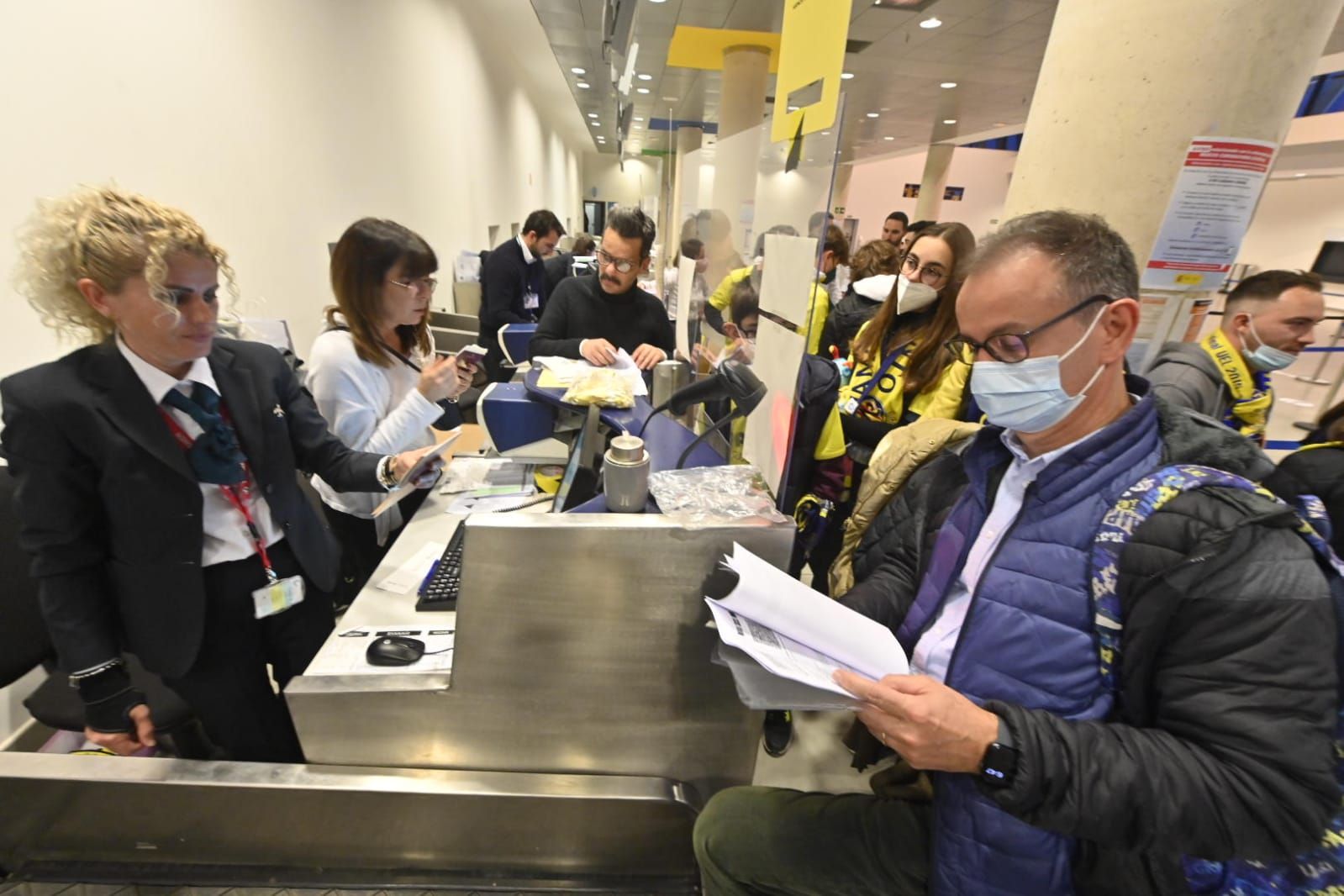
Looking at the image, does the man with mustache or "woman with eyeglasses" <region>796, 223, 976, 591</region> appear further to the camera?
the man with mustache

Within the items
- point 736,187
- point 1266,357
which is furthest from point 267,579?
point 1266,357

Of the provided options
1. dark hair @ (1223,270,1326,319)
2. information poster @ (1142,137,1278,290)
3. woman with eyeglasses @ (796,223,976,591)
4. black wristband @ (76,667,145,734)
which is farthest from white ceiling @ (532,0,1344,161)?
black wristband @ (76,667,145,734)

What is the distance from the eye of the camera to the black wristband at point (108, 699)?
3.59 ft

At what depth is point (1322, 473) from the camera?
1568mm

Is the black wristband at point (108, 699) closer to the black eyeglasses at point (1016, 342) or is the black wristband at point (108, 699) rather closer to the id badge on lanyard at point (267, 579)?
the id badge on lanyard at point (267, 579)

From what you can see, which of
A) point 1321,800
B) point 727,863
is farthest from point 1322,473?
point 727,863

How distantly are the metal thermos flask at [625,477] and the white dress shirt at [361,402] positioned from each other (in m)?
0.94

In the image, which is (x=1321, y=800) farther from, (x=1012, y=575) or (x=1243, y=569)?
(x=1012, y=575)

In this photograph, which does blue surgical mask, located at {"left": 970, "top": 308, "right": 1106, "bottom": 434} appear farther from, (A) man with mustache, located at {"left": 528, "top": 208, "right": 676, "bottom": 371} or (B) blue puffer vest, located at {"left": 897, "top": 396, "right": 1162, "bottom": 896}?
(A) man with mustache, located at {"left": 528, "top": 208, "right": 676, "bottom": 371}

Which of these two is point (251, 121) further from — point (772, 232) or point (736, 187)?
point (772, 232)

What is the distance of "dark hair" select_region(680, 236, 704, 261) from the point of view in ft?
6.74

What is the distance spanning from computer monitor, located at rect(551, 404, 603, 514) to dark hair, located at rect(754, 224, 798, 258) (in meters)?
0.57

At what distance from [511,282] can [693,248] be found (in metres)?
2.78

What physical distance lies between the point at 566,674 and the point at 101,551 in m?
0.99
